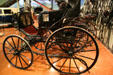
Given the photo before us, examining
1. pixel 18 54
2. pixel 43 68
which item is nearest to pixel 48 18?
pixel 18 54

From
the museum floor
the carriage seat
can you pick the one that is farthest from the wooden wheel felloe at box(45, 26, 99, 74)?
the carriage seat

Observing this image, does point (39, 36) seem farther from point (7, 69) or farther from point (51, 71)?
point (7, 69)

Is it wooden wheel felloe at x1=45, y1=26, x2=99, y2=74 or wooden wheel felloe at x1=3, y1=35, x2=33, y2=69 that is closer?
→ wooden wheel felloe at x1=45, y1=26, x2=99, y2=74

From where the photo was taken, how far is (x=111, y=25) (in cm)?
256

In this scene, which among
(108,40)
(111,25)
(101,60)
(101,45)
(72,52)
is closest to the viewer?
(72,52)

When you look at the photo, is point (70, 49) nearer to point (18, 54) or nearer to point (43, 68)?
point (43, 68)

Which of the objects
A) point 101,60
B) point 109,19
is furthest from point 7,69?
point 109,19

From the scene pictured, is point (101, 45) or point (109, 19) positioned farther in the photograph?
point (101, 45)

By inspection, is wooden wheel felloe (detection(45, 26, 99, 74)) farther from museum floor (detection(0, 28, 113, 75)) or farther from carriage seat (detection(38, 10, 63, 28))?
carriage seat (detection(38, 10, 63, 28))

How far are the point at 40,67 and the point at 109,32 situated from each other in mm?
2106

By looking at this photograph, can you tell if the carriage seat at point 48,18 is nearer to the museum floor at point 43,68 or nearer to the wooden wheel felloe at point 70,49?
the wooden wheel felloe at point 70,49

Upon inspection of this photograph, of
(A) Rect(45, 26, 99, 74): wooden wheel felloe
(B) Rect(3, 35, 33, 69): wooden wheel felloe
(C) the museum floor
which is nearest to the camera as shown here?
(A) Rect(45, 26, 99, 74): wooden wheel felloe

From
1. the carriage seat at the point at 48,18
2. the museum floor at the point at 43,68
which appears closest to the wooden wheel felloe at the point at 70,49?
the museum floor at the point at 43,68

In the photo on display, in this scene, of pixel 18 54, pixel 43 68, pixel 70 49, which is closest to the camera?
pixel 70 49
